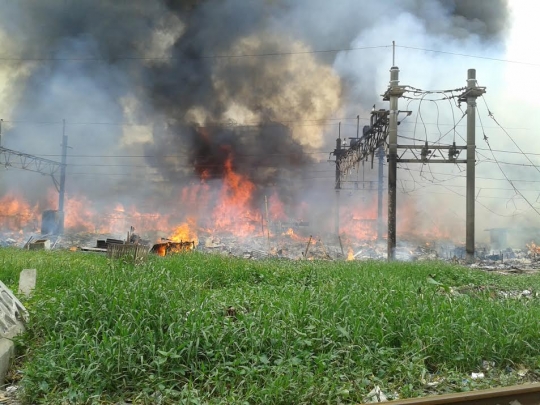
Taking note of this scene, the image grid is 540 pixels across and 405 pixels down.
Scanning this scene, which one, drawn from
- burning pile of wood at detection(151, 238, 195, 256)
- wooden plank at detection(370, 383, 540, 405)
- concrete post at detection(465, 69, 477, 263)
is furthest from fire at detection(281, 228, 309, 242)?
wooden plank at detection(370, 383, 540, 405)

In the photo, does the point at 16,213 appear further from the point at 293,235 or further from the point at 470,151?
the point at 470,151

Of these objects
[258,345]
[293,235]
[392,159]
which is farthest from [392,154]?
[293,235]

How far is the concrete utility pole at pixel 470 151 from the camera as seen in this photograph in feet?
54.6

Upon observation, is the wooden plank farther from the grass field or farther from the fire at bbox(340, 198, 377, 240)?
the fire at bbox(340, 198, 377, 240)

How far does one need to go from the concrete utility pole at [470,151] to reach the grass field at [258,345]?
38.2 feet

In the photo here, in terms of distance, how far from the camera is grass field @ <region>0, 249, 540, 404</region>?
3.57 meters

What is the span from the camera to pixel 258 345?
4.22m

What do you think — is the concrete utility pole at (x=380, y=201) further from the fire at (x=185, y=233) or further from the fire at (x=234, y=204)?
the fire at (x=185, y=233)

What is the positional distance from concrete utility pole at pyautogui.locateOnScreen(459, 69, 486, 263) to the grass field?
11652mm

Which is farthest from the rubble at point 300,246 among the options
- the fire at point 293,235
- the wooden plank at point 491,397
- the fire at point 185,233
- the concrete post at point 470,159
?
the wooden plank at point 491,397

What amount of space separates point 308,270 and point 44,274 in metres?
5.85

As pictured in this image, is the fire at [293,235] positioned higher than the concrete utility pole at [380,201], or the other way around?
the concrete utility pole at [380,201]

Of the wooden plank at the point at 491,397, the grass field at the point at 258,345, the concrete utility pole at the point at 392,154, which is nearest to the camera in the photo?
the wooden plank at the point at 491,397

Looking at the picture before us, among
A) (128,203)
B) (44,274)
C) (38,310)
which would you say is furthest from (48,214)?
(38,310)
